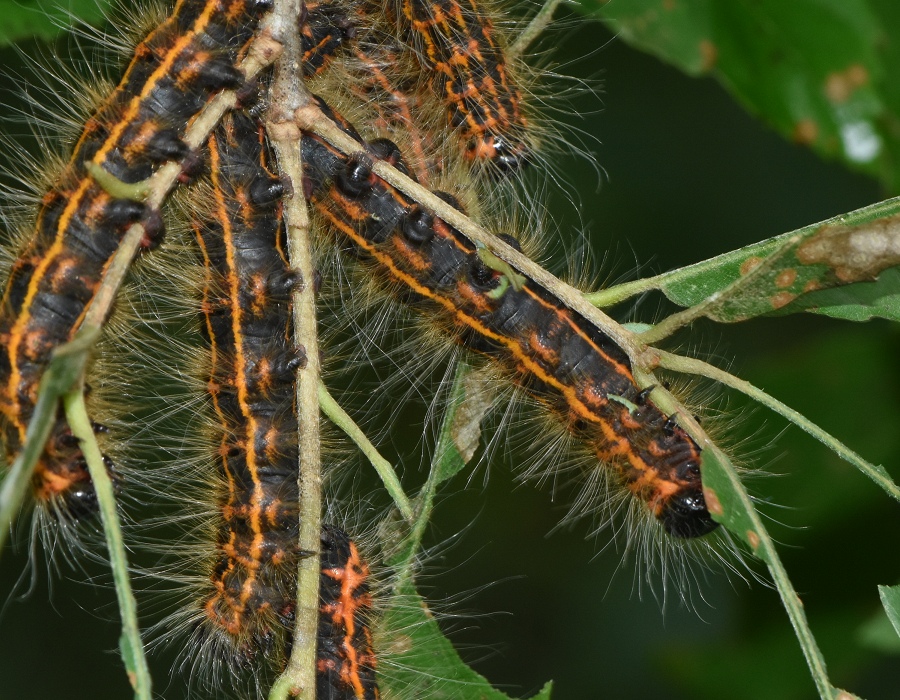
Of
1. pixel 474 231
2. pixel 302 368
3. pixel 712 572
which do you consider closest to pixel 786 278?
pixel 474 231

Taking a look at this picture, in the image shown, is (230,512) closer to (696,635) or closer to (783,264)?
(783,264)

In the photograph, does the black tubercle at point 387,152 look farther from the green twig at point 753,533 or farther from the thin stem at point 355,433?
the green twig at point 753,533

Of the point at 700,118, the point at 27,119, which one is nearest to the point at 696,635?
the point at 700,118

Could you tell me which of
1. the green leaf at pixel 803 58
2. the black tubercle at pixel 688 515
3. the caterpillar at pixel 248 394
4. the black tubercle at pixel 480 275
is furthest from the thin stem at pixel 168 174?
the black tubercle at pixel 688 515

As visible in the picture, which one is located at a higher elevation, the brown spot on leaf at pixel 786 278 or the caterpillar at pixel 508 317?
the brown spot on leaf at pixel 786 278

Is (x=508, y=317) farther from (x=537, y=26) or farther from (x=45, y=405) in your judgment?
(x=45, y=405)

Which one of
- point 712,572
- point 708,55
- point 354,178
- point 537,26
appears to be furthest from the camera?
point 712,572
